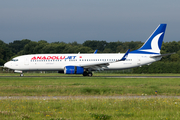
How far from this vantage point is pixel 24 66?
4225 centimetres

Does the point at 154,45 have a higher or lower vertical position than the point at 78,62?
higher

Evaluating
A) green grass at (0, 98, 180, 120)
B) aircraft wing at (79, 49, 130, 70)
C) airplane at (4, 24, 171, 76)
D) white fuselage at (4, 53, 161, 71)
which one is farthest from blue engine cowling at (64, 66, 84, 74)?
green grass at (0, 98, 180, 120)

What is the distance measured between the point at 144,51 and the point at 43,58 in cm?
1628

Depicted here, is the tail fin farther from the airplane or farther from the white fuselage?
the white fuselage

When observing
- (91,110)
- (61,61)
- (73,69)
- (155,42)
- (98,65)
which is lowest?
(91,110)

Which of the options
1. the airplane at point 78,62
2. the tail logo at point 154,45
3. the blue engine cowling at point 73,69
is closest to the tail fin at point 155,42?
the tail logo at point 154,45

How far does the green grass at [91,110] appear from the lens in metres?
10.4

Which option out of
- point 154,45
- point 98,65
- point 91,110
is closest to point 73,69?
point 98,65

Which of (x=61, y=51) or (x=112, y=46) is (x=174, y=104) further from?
(x=112, y=46)

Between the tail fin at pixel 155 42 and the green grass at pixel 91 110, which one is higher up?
the tail fin at pixel 155 42

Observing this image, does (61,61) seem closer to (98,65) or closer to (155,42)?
(98,65)

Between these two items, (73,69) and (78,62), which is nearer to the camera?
(73,69)

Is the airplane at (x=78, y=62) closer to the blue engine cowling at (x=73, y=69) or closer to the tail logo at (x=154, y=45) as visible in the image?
the blue engine cowling at (x=73, y=69)

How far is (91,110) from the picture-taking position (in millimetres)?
12219
